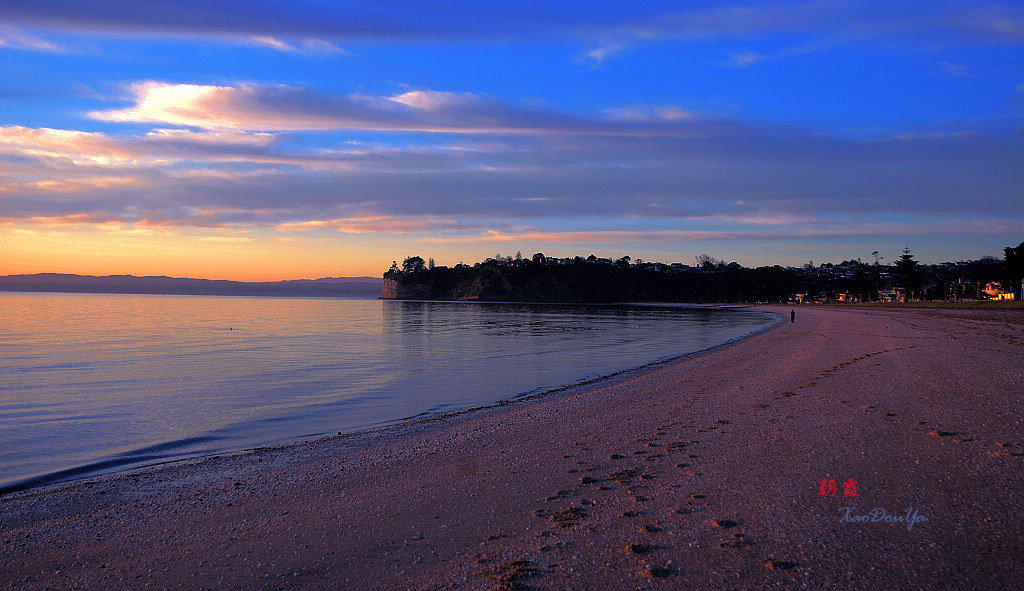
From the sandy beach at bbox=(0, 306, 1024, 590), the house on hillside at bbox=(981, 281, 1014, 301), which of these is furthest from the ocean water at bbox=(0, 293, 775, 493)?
the house on hillside at bbox=(981, 281, 1014, 301)

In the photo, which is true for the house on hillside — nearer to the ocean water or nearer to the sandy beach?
the ocean water

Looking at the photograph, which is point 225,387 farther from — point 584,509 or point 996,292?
point 996,292

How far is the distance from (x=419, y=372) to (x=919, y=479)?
17.5 metres

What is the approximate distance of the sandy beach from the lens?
4.59 m

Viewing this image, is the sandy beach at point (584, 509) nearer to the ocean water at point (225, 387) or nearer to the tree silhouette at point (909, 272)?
the ocean water at point (225, 387)

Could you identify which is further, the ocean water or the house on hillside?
the house on hillside

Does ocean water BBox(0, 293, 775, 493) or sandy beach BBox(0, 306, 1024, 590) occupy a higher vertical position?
sandy beach BBox(0, 306, 1024, 590)

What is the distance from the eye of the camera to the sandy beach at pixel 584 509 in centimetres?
459

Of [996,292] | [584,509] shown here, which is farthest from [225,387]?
[996,292]

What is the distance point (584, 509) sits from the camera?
5.95 metres

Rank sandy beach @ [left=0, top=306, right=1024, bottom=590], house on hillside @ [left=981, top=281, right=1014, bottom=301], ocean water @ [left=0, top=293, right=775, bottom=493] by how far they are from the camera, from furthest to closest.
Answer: house on hillside @ [left=981, top=281, right=1014, bottom=301], ocean water @ [left=0, top=293, right=775, bottom=493], sandy beach @ [left=0, top=306, right=1024, bottom=590]

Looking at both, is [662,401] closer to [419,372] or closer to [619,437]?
[619,437]

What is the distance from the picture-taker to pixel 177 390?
17.3 meters

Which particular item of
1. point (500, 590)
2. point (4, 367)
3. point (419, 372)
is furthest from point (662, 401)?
point (4, 367)
